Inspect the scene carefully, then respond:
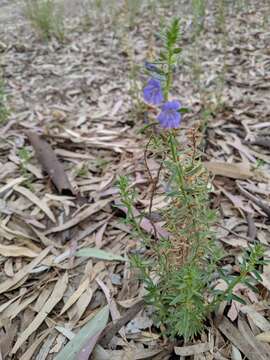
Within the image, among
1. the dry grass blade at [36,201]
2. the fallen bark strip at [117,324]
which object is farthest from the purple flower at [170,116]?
the dry grass blade at [36,201]

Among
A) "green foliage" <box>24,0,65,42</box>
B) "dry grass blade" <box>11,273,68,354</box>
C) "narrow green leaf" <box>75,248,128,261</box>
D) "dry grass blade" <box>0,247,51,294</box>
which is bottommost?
"dry grass blade" <box>11,273,68,354</box>

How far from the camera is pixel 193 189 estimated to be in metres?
1.15

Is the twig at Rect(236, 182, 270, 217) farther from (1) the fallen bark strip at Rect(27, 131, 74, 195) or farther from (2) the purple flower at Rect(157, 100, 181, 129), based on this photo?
(2) the purple flower at Rect(157, 100, 181, 129)

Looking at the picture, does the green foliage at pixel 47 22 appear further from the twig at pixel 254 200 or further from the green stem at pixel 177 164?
the green stem at pixel 177 164

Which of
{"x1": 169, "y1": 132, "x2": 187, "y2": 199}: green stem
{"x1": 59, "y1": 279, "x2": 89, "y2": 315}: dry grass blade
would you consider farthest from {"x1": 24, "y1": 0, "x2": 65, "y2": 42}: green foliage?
{"x1": 169, "y1": 132, "x2": 187, "y2": 199}: green stem

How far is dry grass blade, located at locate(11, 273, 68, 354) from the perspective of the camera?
1.51 metres

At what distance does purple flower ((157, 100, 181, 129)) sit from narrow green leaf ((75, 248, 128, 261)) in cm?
86

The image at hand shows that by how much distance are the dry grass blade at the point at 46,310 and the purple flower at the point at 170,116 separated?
3.28 feet

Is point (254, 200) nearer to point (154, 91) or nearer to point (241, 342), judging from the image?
point (241, 342)

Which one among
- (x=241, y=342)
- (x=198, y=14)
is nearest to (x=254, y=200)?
(x=241, y=342)

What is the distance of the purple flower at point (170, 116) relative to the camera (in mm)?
999

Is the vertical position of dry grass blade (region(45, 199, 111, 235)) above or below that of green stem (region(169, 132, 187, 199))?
below

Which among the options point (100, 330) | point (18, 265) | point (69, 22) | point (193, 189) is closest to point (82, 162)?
point (18, 265)

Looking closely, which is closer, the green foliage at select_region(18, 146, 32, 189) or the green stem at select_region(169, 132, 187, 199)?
the green stem at select_region(169, 132, 187, 199)
